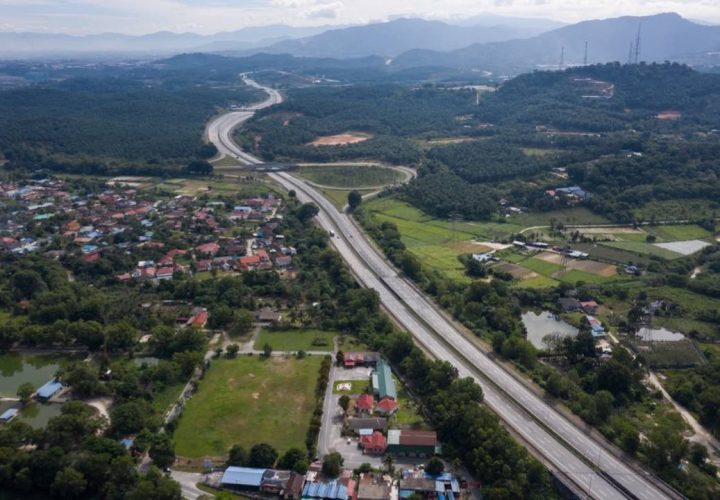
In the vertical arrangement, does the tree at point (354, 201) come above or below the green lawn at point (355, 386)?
above

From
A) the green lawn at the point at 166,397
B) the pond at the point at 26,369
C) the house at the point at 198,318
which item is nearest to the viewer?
the green lawn at the point at 166,397

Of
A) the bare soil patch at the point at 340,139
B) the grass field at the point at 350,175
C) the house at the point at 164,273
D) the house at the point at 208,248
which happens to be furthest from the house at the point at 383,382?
the bare soil patch at the point at 340,139

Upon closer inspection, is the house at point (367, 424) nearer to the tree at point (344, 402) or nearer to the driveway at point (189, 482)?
the tree at point (344, 402)

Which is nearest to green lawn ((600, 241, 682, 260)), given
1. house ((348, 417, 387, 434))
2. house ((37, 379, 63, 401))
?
house ((348, 417, 387, 434))

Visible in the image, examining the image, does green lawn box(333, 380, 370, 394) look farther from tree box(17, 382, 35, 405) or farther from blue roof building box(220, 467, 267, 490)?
tree box(17, 382, 35, 405)

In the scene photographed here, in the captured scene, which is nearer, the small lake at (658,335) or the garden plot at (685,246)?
the small lake at (658,335)

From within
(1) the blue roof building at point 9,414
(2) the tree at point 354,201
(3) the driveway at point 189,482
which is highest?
(2) the tree at point 354,201

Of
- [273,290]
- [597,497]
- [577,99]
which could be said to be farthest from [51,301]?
[577,99]
